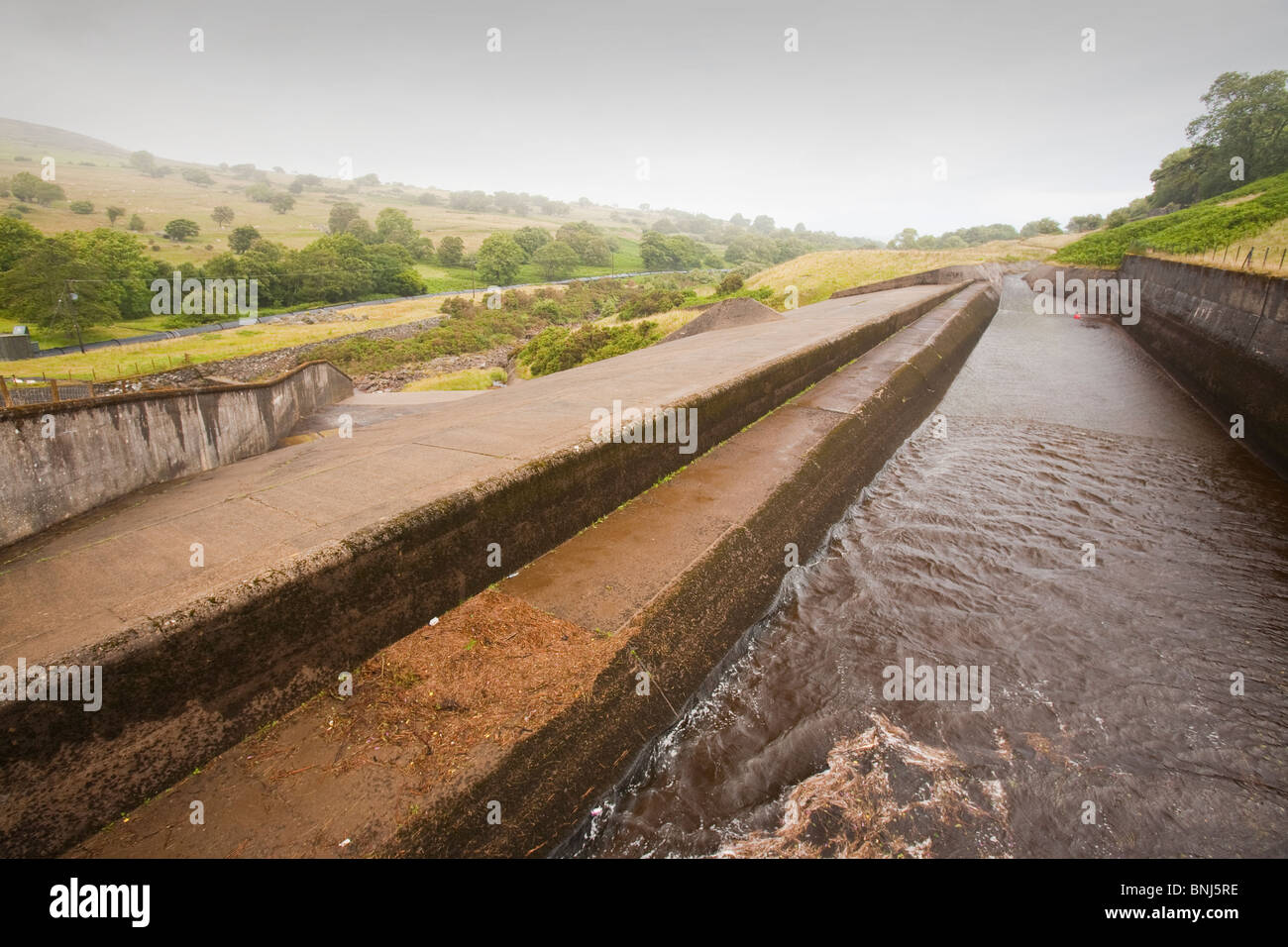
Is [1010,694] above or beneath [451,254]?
beneath

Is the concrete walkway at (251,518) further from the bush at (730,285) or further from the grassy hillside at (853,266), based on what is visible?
the bush at (730,285)

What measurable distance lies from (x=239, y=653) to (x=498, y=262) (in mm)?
87215

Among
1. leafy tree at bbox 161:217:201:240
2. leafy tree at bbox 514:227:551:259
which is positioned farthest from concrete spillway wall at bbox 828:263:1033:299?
leafy tree at bbox 161:217:201:240

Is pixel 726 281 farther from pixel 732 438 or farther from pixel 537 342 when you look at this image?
pixel 732 438

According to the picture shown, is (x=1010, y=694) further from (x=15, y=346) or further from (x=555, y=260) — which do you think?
(x=555, y=260)

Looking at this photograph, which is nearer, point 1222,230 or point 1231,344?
point 1231,344

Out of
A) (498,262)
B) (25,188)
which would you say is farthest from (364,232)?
(25,188)

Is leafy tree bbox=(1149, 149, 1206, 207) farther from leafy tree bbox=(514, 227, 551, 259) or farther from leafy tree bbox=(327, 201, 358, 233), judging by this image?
leafy tree bbox=(327, 201, 358, 233)

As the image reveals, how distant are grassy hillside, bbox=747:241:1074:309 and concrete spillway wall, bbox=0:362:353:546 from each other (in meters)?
20.7

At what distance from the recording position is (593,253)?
104312mm

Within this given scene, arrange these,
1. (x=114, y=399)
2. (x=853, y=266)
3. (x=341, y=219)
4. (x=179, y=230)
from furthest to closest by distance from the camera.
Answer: (x=341, y=219)
(x=179, y=230)
(x=853, y=266)
(x=114, y=399)

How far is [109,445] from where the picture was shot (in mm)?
5617

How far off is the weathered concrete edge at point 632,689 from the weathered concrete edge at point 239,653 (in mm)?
1015
